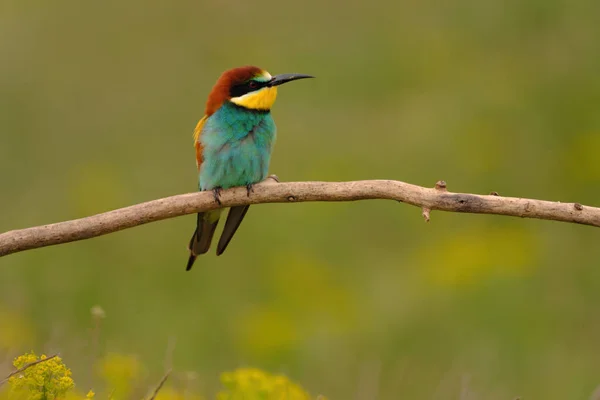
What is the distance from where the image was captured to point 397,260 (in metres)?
6.80

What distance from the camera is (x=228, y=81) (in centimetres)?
347

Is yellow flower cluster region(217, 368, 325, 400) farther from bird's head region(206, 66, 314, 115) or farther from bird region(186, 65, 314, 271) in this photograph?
bird's head region(206, 66, 314, 115)

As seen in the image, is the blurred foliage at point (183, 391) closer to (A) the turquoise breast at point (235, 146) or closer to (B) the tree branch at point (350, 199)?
(B) the tree branch at point (350, 199)

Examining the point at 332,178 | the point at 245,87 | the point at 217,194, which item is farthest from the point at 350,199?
the point at 332,178

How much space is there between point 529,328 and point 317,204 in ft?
5.86

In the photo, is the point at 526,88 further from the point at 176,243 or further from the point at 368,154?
the point at 176,243

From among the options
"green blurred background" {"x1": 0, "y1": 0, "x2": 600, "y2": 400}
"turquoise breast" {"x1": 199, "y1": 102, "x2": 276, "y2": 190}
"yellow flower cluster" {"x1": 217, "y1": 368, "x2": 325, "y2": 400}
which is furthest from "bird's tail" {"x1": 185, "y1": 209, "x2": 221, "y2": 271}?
"yellow flower cluster" {"x1": 217, "y1": 368, "x2": 325, "y2": 400}

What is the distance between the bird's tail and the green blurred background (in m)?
0.64

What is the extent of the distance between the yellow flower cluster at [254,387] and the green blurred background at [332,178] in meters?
0.43

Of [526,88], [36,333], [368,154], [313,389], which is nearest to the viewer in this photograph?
[313,389]

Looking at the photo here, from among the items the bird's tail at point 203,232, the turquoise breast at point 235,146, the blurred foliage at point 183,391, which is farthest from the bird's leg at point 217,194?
the blurred foliage at point 183,391

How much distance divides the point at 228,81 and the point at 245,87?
0.21ft

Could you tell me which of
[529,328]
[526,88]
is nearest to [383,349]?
[529,328]

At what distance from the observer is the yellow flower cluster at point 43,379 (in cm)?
219
